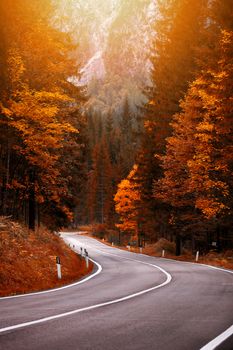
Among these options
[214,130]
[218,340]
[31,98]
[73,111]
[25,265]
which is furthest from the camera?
[73,111]

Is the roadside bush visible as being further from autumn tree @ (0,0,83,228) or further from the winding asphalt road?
the winding asphalt road

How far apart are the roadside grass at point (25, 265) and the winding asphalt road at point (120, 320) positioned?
79.5 inches

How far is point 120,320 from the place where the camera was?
7.79 meters

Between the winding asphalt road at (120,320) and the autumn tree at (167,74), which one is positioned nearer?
the winding asphalt road at (120,320)

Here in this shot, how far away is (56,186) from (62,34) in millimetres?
8656

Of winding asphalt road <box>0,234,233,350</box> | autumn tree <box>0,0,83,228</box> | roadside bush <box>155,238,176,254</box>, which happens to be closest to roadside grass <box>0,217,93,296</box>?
winding asphalt road <box>0,234,233,350</box>

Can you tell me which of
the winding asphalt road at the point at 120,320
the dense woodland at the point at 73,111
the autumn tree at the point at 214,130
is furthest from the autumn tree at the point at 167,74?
the winding asphalt road at the point at 120,320

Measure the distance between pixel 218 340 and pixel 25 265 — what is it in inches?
439

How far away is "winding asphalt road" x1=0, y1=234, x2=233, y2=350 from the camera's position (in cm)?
607

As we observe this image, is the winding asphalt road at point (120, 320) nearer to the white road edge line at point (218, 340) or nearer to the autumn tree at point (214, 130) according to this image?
the white road edge line at point (218, 340)

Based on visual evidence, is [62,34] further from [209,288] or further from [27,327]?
[27,327]

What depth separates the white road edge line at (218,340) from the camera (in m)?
5.86

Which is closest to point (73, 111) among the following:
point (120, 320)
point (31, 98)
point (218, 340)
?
point (31, 98)

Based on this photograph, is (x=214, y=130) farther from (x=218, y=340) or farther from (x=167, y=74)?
(x=218, y=340)
